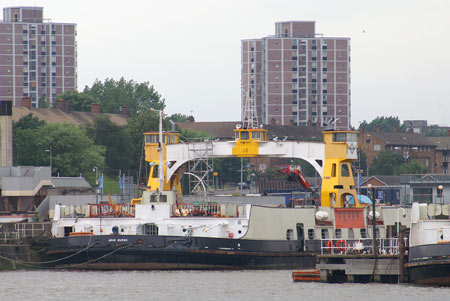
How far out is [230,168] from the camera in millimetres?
160375

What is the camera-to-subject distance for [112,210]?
68.1 metres

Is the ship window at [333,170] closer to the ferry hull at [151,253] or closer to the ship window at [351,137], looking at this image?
the ship window at [351,137]

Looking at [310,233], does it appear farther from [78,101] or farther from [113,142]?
[78,101]

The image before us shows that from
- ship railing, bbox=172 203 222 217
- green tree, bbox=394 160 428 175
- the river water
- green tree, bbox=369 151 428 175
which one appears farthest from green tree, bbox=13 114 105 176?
the river water

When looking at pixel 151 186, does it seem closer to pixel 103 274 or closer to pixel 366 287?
pixel 103 274

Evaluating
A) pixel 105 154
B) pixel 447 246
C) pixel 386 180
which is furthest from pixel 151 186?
pixel 105 154

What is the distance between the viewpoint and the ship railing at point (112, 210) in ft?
222

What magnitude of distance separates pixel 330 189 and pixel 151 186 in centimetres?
1139

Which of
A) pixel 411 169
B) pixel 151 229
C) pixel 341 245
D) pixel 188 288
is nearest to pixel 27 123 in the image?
pixel 411 169

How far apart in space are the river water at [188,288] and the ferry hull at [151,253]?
1.06 metres

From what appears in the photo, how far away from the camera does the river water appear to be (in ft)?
168

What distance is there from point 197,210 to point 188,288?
37.8 ft

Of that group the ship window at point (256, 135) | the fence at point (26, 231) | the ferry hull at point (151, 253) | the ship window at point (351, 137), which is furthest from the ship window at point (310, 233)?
the fence at point (26, 231)

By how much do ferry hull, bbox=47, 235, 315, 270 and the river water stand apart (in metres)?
1.06
